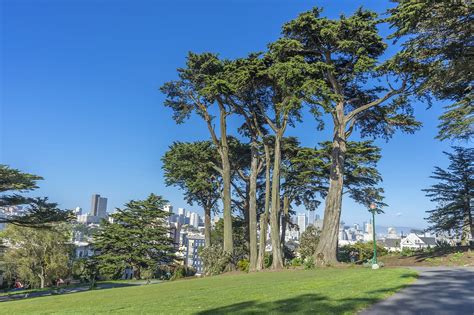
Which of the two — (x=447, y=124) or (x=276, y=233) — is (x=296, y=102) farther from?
(x=276, y=233)

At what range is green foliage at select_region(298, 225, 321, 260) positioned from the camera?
28031mm

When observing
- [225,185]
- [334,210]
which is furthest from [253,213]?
[334,210]

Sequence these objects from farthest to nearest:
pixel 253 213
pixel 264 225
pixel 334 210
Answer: pixel 264 225
pixel 253 213
pixel 334 210

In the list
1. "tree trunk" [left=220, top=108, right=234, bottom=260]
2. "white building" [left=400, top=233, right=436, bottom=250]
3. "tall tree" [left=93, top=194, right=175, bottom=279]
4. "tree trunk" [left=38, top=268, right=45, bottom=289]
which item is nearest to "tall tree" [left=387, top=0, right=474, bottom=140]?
"tree trunk" [left=220, top=108, right=234, bottom=260]

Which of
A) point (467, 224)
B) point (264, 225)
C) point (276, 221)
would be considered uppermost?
point (467, 224)

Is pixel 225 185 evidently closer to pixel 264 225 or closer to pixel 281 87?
pixel 264 225

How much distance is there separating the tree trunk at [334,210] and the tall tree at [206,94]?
7.19 m

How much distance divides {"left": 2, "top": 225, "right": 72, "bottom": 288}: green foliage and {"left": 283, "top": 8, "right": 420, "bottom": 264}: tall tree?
94.7ft

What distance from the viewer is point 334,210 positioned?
19.5 meters

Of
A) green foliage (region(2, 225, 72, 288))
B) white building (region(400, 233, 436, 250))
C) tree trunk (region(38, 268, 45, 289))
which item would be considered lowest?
tree trunk (region(38, 268, 45, 289))

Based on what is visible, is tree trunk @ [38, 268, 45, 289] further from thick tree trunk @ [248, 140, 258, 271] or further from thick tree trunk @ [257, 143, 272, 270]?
thick tree trunk @ [257, 143, 272, 270]

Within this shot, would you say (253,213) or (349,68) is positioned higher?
(349,68)

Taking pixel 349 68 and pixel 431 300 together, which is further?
pixel 349 68

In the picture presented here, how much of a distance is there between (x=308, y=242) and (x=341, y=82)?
13387 millimetres
